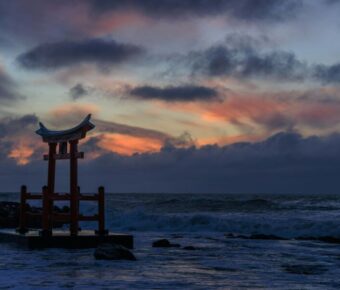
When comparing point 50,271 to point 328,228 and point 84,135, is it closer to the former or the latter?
point 84,135

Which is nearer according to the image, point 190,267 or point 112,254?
point 190,267

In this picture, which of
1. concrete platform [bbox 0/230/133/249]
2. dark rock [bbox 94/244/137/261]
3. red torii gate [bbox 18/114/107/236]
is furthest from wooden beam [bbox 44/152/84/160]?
dark rock [bbox 94/244/137/261]

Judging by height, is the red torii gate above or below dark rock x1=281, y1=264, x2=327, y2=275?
above

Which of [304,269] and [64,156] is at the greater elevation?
[64,156]

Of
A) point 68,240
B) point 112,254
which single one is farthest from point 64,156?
point 112,254

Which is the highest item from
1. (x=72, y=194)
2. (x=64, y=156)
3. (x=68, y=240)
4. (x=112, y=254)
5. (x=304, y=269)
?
(x=64, y=156)

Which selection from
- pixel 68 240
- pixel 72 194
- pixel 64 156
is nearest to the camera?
pixel 68 240

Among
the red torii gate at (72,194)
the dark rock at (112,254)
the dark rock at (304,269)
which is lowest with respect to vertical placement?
the dark rock at (304,269)

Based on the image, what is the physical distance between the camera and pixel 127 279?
1612 centimetres

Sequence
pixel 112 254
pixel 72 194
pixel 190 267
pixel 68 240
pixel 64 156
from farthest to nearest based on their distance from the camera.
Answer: pixel 64 156 < pixel 72 194 < pixel 68 240 < pixel 112 254 < pixel 190 267

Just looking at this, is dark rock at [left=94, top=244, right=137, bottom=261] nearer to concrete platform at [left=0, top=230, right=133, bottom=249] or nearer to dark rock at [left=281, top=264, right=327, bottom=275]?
concrete platform at [left=0, top=230, right=133, bottom=249]

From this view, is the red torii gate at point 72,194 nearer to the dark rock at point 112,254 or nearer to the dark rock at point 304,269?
the dark rock at point 112,254

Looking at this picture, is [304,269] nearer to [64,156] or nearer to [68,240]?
[68,240]

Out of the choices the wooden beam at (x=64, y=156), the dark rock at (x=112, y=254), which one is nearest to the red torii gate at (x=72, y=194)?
the wooden beam at (x=64, y=156)
